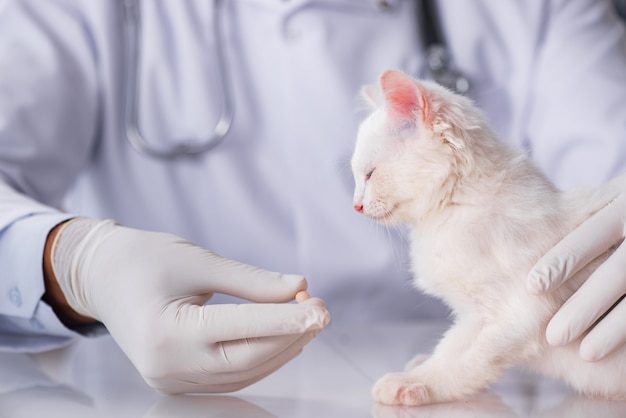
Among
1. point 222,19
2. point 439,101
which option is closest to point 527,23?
point 222,19

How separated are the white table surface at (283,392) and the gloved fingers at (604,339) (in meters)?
0.06

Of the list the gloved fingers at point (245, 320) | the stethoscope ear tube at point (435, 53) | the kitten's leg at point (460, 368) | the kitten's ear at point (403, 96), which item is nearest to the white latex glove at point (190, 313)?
the gloved fingers at point (245, 320)

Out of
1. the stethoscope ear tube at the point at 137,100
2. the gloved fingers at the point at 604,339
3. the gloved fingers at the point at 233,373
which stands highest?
the stethoscope ear tube at the point at 137,100

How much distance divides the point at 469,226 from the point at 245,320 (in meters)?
0.24

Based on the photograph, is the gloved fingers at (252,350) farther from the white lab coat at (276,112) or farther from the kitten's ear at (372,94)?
the white lab coat at (276,112)

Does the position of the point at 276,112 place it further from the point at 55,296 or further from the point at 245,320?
the point at 245,320

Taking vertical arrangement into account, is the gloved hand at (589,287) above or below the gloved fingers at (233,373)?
above

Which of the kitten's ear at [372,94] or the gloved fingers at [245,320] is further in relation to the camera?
the kitten's ear at [372,94]

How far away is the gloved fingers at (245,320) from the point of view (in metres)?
0.66

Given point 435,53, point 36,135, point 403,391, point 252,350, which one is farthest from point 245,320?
point 435,53

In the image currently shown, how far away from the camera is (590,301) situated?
681 millimetres

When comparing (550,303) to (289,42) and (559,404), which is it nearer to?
(559,404)

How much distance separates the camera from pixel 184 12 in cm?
121

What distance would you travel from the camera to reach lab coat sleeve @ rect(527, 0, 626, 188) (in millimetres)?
1121
